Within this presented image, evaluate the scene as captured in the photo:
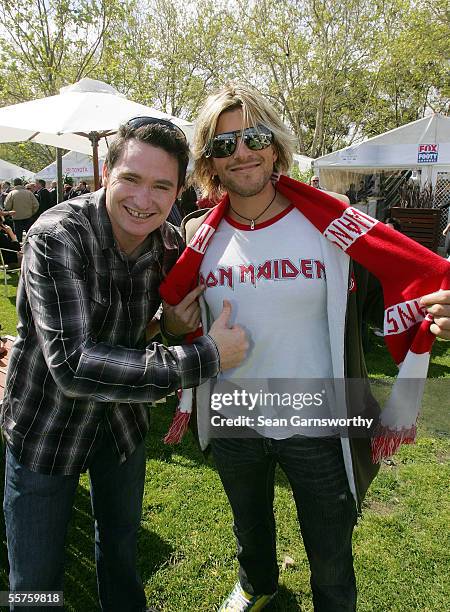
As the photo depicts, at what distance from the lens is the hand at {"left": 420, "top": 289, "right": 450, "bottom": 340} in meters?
1.48

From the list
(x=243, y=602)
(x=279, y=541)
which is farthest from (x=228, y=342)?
(x=279, y=541)

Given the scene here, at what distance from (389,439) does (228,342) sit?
2.47 ft

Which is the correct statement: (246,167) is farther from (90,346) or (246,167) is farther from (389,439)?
(389,439)

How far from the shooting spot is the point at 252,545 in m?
2.06

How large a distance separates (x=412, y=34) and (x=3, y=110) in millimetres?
19941

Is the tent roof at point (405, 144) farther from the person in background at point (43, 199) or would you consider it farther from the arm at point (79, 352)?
the arm at point (79, 352)

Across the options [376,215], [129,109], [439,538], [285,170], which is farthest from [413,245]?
[376,215]

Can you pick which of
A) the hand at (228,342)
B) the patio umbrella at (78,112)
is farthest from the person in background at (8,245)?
the hand at (228,342)

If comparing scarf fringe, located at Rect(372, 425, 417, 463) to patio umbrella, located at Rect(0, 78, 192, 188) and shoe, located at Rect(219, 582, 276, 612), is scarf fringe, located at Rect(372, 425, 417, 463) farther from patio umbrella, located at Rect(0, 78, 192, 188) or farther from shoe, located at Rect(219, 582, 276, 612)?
patio umbrella, located at Rect(0, 78, 192, 188)

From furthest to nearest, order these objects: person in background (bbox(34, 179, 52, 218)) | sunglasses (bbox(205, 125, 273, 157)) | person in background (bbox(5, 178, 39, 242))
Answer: person in background (bbox(34, 179, 52, 218)) → person in background (bbox(5, 178, 39, 242)) → sunglasses (bbox(205, 125, 273, 157))

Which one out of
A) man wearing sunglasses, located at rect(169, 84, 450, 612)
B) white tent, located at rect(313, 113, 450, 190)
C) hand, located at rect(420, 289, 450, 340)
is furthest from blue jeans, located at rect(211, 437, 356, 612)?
white tent, located at rect(313, 113, 450, 190)

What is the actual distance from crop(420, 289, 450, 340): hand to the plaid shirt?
73 cm

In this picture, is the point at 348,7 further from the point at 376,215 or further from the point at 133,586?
the point at 133,586

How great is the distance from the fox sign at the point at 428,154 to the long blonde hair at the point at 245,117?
1037 cm
